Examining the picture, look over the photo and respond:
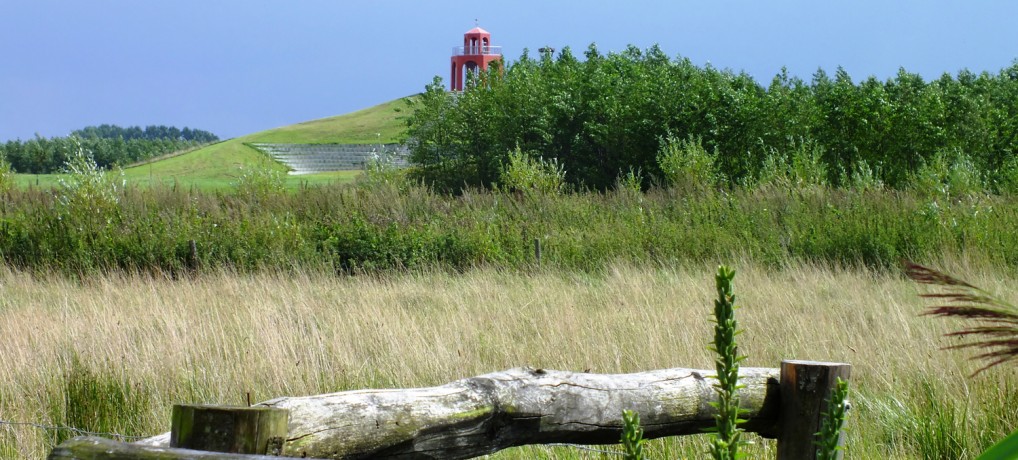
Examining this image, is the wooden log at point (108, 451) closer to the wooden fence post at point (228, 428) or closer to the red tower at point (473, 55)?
the wooden fence post at point (228, 428)

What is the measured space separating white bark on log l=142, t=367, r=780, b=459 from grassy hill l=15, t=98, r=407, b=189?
48.0 metres

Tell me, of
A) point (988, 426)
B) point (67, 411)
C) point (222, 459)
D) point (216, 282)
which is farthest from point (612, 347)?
point (216, 282)

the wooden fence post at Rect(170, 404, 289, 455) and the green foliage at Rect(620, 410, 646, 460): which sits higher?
the green foliage at Rect(620, 410, 646, 460)

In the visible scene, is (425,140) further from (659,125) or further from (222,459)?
(222,459)

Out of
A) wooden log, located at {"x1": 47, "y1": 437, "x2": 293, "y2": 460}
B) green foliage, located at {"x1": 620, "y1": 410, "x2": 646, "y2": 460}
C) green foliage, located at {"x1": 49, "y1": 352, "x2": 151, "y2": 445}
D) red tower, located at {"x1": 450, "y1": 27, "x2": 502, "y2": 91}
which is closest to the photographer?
green foliage, located at {"x1": 620, "y1": 410, "x2": 646, "y2": 460}

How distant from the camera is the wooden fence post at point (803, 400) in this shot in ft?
9.84

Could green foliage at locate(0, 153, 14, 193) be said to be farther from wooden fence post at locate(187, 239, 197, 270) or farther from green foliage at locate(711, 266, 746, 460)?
green foliage at locate(711, 266, 746, 460)

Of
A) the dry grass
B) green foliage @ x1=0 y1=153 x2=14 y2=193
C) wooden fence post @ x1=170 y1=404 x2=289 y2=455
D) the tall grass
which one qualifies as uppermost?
green foliage @ x1=0 y1=153 x2=14 y2=193

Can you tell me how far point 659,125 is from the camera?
3406 centimetres

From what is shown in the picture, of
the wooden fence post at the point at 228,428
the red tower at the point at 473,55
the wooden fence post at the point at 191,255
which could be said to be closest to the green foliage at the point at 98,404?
the wooden fence post at the point at 228,428

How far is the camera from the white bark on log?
8.43 feet

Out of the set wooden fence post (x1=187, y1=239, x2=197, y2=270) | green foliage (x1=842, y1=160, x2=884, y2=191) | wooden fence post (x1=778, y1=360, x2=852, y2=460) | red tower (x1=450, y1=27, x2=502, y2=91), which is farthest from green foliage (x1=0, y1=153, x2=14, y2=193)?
red tower (x1=450, y1=27, x2=502, y2=91)

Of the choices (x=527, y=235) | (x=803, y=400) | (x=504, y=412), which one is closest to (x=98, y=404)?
(x=504, y=412)

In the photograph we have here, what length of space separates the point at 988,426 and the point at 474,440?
283 cm
